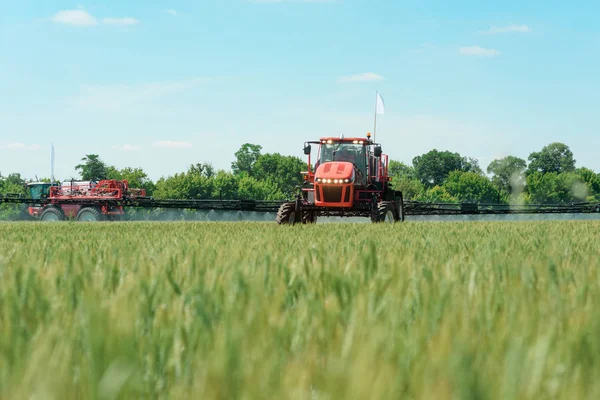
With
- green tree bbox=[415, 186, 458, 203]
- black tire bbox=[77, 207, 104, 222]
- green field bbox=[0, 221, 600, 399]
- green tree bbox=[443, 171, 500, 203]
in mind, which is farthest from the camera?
green tree bbox=[443, 171, 500, 203]

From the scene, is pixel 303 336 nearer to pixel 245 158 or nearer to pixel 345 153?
pixel 345 153

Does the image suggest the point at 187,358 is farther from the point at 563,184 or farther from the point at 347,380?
the point at 563,184

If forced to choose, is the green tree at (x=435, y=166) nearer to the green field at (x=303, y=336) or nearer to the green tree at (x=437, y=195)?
the green tree at (x=437, y=195)

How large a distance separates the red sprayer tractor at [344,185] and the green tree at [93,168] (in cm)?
11222

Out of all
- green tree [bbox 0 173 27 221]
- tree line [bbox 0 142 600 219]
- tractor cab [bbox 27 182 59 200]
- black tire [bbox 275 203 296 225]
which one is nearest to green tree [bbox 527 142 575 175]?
tree line [bbox 0 142 600 219]

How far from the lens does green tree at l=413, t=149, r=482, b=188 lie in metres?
162

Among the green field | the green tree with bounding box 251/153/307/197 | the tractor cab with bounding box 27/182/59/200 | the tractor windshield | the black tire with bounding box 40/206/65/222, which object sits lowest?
the black tire with bounding box 40/206/65/222

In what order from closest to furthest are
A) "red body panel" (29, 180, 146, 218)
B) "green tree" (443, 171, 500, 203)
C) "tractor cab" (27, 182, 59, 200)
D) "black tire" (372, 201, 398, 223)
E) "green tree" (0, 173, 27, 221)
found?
"black tire" (372, 201, 398, 223), "red body panel" (29, 180, 146, 218), "tractor cab" (27, 182, 59, 200), "green tree" (0, 173, 27, 221), "green tree" (443, 171, 500, 203)

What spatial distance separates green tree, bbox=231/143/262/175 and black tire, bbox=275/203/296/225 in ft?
465

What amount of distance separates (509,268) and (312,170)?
15945mm

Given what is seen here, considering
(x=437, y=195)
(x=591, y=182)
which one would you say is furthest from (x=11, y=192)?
(x=591, y=182)

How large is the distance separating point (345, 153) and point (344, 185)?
1551 mm

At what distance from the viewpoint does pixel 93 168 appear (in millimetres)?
124000

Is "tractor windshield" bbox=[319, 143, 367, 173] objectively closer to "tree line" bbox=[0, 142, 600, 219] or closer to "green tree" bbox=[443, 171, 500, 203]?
"tree line" bbox=[0, 142, 600, 219]
